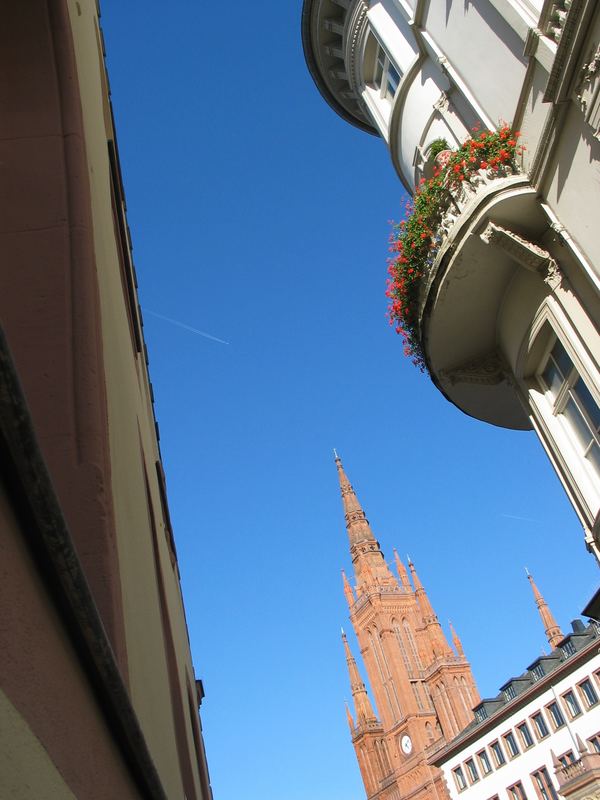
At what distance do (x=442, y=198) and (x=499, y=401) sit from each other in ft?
13.5

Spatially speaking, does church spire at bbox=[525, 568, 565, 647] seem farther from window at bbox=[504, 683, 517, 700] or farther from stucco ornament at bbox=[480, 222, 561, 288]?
stucco ornament at bbox=[480, 222, 561, 288]

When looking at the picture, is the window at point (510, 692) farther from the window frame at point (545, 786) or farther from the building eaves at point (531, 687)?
the window frame at point (545, 786)

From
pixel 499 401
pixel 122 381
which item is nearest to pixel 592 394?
pixel 499 401

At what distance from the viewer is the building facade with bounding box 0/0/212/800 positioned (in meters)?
1.53

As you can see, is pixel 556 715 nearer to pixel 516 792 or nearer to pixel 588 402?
pixel 516 792

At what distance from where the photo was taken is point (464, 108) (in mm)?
10219

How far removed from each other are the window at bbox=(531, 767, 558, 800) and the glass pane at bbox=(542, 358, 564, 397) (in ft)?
127

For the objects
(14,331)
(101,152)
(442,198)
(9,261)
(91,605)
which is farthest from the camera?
(442,198)

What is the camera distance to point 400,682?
84.9 meters

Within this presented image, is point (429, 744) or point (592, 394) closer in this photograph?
point (592, 394)

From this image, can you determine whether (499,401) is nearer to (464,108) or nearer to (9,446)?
(464,108)

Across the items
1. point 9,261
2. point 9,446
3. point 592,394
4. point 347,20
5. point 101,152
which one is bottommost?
point 9,446

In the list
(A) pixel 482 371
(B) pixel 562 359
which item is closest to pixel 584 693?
(A) pixel 482 371

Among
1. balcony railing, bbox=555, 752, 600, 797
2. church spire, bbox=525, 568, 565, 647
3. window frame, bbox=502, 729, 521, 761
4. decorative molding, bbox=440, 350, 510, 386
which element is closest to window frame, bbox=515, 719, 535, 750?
window frame, bbox=502, 729, 521, 761
